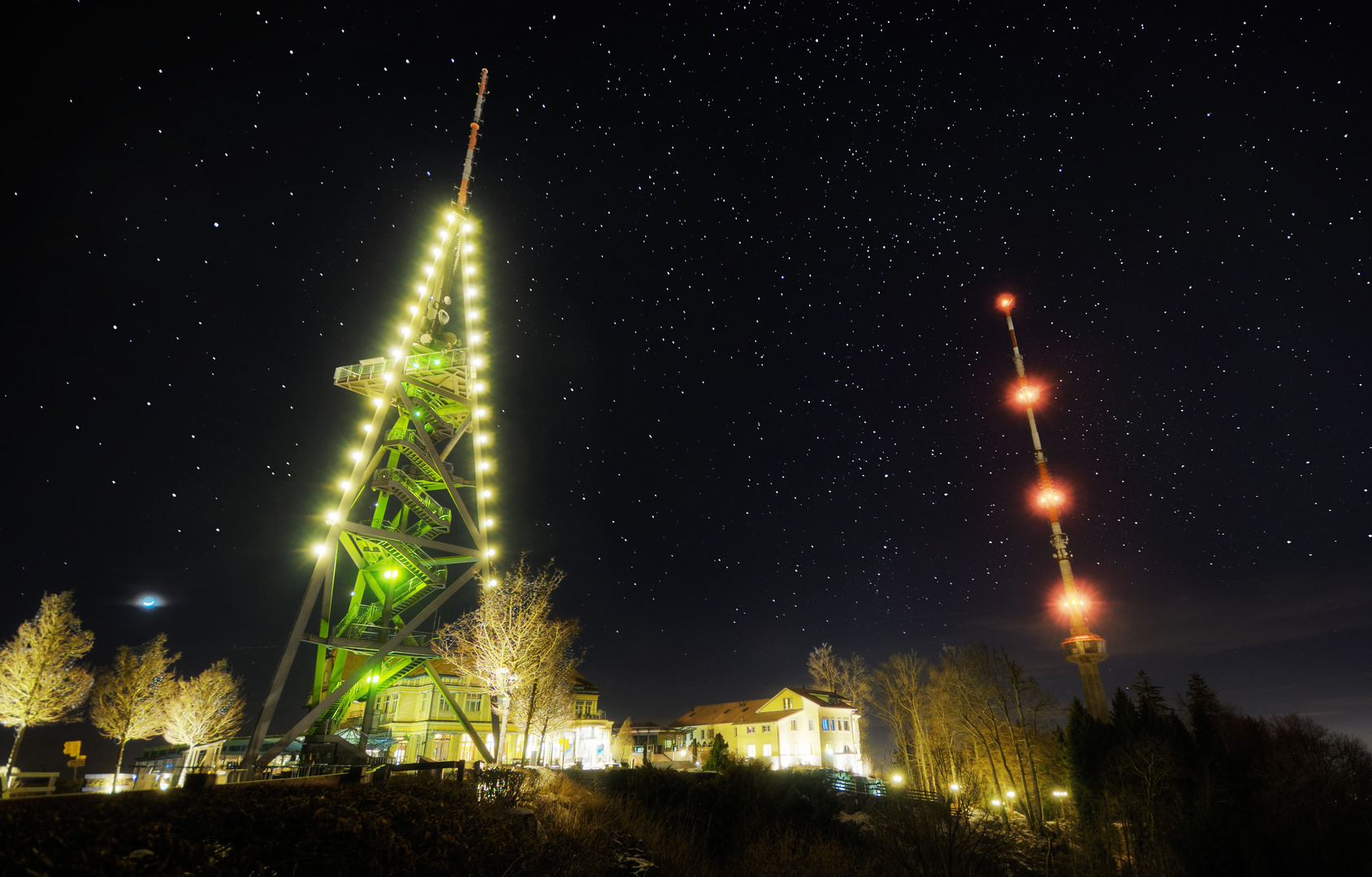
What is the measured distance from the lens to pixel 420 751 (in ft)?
128

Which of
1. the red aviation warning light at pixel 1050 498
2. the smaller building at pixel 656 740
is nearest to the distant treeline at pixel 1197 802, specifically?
the red aviation warning light at pixel 1050 498

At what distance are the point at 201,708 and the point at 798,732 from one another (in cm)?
5118

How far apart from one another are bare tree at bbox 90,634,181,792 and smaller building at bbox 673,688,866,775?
44338mm

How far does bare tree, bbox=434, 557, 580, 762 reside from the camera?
25.6m

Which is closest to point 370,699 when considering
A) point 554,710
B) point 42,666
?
point 554,710

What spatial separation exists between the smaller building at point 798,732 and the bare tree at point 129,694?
1746 inches

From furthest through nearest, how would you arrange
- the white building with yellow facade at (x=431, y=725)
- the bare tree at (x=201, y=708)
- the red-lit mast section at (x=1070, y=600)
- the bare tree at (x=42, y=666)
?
the red-lit mast section at (x=1070, y=600) → the bare tree at (x=201, y=708) → the white building with yellow facade at (x=431, y=725) → the bare tree at (x=42, y=666)

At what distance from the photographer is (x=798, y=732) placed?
66625 mm

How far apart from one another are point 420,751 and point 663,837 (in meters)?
24.9

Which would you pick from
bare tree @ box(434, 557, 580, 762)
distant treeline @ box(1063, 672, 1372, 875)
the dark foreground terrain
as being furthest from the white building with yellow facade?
distant treeline @ box(1063, 672, 1372, 875)

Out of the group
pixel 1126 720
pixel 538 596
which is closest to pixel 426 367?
pixel 538 596

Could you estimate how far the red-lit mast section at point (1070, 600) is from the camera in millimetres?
63688

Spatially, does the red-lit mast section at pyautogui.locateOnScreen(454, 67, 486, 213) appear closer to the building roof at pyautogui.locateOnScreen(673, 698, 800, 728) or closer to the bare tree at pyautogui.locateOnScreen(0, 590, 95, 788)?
the bare tree at pyautogui.locateOnScreen(0, 590, 95, 788)

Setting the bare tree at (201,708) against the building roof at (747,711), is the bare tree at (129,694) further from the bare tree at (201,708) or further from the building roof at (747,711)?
the building roof at (747,711)
